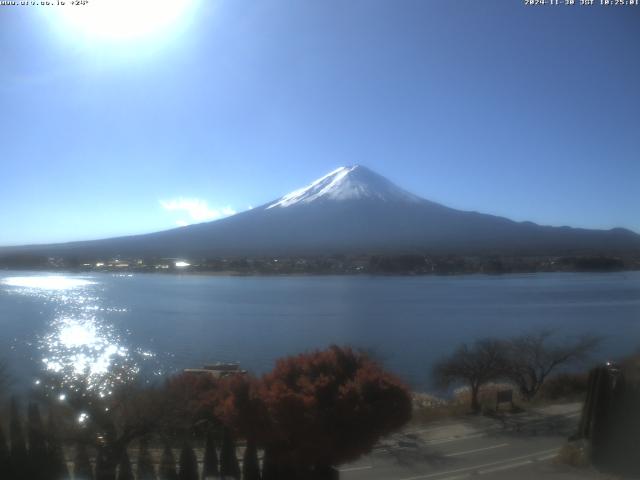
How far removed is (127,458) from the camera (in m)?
5.26

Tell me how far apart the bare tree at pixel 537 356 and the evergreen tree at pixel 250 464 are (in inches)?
260

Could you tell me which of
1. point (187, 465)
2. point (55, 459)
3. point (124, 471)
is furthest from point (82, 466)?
point (187, 465)

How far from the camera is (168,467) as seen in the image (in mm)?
5285

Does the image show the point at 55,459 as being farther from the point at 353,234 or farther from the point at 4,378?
the point at 353,234

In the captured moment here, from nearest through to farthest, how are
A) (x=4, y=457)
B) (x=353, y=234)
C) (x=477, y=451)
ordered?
(x=4, y=457) → (x=477, y=451) → (x=353, y=234)

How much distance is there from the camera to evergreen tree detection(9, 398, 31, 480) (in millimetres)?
5080

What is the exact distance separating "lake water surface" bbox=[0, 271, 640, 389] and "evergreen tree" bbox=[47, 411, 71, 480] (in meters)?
0.92

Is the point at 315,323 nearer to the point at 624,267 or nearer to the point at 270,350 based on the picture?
the point at 270,350

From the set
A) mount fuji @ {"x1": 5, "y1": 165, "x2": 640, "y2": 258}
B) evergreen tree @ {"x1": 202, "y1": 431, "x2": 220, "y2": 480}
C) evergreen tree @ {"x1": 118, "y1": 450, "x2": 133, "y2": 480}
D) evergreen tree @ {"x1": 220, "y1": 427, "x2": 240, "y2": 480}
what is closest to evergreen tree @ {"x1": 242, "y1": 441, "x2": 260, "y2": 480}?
evergreen tree @ {"x1": 220, "y1": 427, "x2": 240, "y2": 480}

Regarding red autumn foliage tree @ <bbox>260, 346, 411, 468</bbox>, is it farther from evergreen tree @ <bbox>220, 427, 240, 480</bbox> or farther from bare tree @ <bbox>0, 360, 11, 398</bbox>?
bare tree @ <bbox>0, 360, 11, 398</bbox>

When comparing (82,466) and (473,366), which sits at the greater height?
(82,466)

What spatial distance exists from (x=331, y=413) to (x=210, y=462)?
1056 millimetres

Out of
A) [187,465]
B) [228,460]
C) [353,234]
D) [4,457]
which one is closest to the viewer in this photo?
[4,457]

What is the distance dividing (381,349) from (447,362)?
1.33 m
